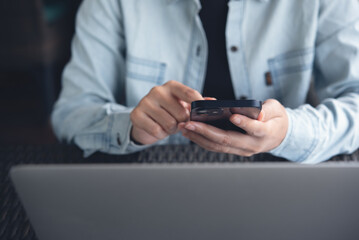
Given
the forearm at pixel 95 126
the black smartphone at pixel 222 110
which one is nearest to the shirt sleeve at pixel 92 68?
the forearm at pixel 95 126

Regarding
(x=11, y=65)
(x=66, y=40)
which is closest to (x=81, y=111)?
(x=11, y=65)

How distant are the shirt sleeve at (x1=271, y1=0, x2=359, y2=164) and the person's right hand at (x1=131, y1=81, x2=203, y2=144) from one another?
14 cm

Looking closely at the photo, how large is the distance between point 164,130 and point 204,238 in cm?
19

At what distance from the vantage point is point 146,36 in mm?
626

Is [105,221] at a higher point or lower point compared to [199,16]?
lower

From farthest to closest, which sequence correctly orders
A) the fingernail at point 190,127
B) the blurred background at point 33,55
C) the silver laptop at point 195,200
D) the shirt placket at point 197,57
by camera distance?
1. the blurred background at point 33,55
2. the shirt placket at point 197,57
3. the fingernail at point 190,127
4. the silver laptop at point 195,200

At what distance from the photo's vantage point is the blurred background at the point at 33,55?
154 cm

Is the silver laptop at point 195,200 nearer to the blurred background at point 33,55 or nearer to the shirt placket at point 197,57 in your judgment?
the shirt placket at point 197,57

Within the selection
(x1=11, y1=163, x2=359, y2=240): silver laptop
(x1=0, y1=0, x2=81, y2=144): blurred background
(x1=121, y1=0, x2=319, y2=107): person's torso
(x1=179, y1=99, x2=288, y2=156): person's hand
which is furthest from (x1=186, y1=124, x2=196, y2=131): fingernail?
(x1=0, y1=0, x2=81, y2=144): blurred background

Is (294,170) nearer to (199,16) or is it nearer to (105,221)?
(105,221)

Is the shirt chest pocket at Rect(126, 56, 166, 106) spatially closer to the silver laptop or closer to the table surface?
the table surface

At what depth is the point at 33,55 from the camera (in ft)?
5.19

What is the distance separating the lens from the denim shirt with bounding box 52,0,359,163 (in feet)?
1.84

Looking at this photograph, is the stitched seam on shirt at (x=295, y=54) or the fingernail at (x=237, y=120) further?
the stitched seam on shirt at (x=295, y=54)
